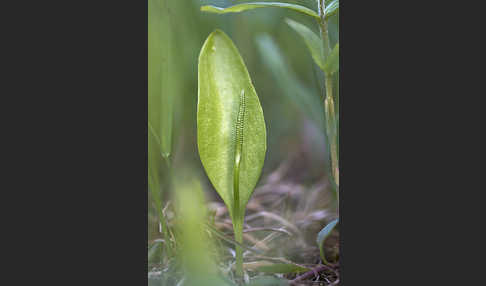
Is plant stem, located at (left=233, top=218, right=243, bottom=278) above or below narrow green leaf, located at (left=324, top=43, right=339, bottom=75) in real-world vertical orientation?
below

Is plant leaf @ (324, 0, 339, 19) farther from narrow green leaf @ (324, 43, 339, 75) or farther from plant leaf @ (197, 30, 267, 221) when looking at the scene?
plant leaf @ (197, 30, 267, 221)

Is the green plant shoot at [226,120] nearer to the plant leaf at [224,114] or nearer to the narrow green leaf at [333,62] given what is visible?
the plant leaf at [224,114]

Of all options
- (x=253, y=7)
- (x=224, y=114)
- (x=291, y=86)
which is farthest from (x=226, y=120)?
(x=253, y=7)

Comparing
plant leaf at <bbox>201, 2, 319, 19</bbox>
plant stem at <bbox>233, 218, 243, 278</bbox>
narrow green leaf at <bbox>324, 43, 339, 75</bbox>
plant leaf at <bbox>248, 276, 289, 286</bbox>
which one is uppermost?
plant leaf at <bbox>201, 2, 319, 19</bbox>

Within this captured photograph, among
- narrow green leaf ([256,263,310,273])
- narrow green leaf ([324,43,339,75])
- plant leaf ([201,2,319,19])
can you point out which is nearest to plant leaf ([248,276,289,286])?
narrow green leaf ([256,263,310,273])

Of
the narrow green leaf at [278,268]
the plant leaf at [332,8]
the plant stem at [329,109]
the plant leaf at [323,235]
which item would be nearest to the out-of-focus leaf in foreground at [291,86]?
the plant stem at [329,109]

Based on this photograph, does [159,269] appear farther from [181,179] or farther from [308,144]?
[308,144]

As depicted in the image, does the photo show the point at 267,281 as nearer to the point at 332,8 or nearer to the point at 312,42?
the point at 312,42

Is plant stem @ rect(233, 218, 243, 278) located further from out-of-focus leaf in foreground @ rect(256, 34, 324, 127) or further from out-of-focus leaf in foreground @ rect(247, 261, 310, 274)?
out-of-focus leaf in foreground @ rect(256, 34, 324, 127)
